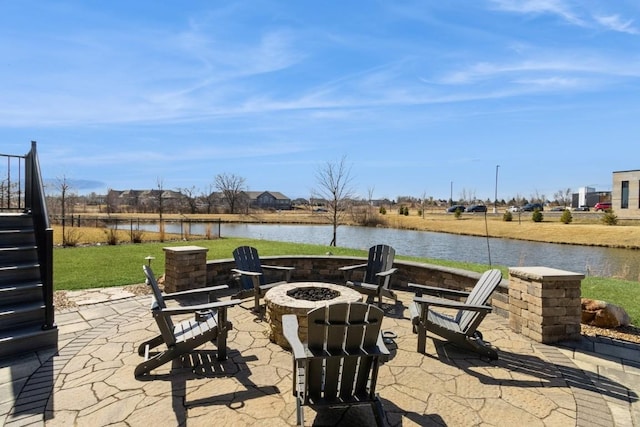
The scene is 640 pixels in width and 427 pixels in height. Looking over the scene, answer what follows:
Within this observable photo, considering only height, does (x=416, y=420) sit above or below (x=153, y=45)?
below

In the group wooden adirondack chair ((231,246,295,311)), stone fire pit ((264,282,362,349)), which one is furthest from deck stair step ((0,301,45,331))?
stone fire pit ((264,282,362,349))

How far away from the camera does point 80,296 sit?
205 inches

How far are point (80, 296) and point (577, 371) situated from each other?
621 centimetres

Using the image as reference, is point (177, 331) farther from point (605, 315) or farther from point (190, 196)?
point (190, 196)

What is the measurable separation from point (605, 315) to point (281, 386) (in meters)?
3.84

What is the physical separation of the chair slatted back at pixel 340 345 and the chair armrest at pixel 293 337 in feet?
0.24

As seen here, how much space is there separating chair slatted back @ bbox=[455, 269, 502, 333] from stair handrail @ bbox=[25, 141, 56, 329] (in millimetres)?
4110

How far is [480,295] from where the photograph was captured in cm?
347

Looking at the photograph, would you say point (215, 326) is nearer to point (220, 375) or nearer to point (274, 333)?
point (220, 375)

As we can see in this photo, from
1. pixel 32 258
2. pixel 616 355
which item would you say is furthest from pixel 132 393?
pixel 616 355

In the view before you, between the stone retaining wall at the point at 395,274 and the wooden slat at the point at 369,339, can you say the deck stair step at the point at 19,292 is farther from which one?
the wooden slat at the point at 369,339

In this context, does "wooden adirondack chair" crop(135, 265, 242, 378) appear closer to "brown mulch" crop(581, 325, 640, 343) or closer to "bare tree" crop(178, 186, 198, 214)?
"brown mulch" crop(581, 325, 640, 343)

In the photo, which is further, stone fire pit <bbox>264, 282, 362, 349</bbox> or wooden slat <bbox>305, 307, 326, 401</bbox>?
stone fire pit <bbox>264, 282, 362, 349</bbox>

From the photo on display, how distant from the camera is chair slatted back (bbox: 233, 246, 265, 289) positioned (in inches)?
192
